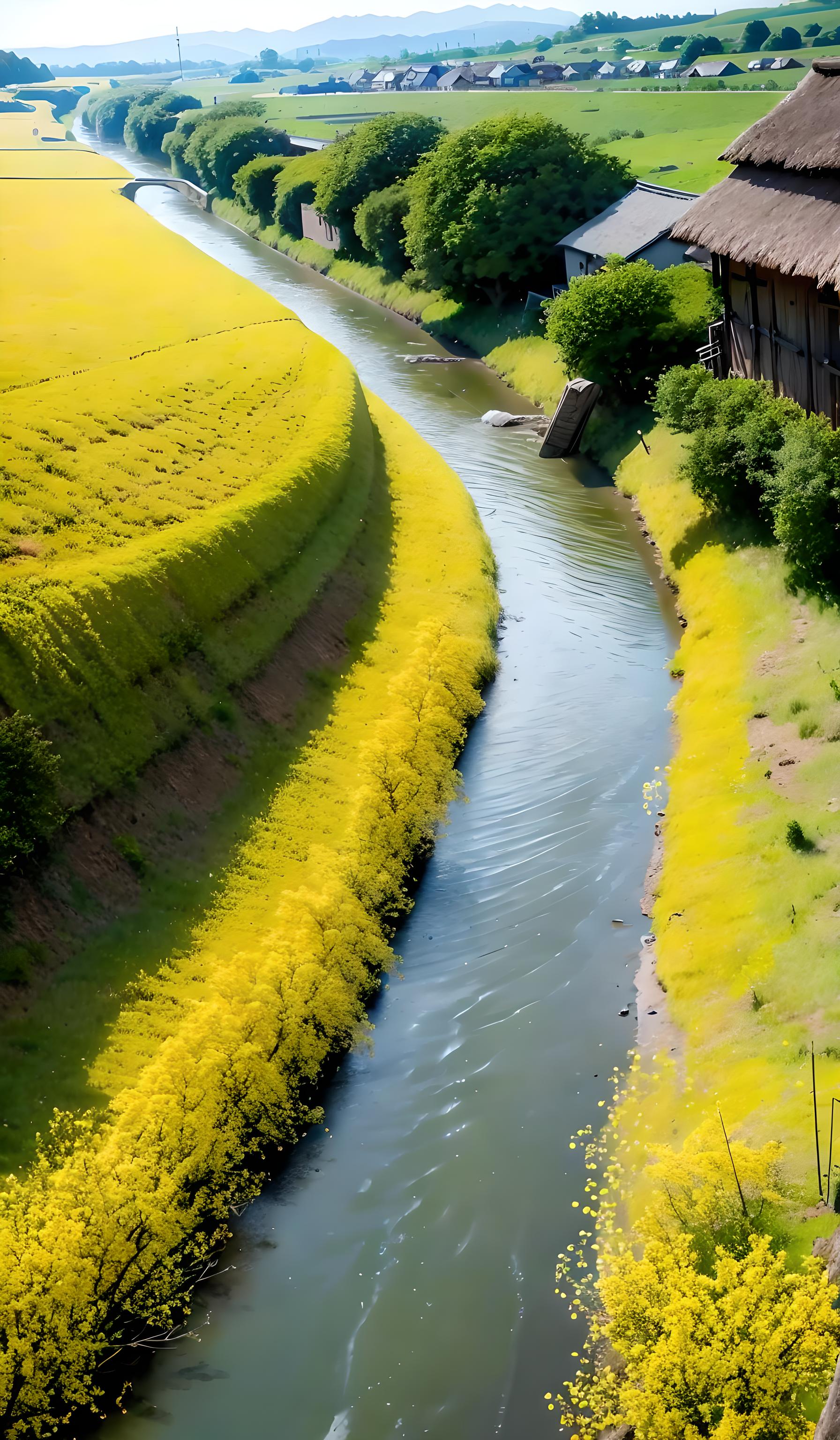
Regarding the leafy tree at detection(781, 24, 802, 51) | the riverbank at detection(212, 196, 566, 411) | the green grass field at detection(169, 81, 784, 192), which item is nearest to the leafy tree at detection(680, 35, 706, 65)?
the leafy tree at detection(781, 24, 802, 51)

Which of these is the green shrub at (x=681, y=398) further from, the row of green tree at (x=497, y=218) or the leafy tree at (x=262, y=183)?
the leafy tree at (x=262, y=183)

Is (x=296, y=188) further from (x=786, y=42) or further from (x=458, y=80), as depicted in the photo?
(x=458, y=80)

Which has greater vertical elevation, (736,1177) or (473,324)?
(473,324)

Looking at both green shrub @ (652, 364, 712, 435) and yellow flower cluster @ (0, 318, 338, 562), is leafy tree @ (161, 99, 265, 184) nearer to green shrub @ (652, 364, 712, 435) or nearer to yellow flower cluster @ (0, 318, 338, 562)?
yellow flower cluster @ (0, 318, 338, 562)

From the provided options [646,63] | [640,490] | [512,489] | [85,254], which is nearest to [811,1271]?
[640,490]

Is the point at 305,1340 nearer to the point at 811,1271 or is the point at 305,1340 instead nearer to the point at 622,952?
the point at 811,1271

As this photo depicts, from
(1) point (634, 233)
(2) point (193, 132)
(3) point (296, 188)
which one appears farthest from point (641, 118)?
(1) point (634, 233)
